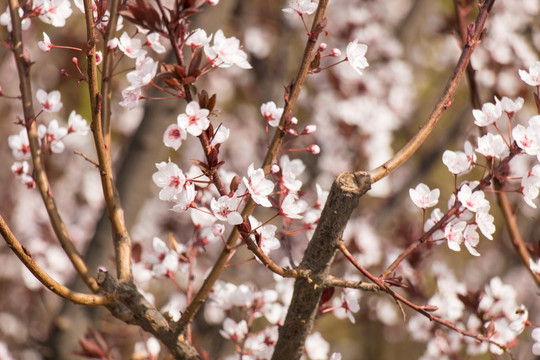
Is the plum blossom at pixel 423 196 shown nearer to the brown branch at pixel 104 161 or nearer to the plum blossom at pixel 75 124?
the brown branch at pixel 104 161

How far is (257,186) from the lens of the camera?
126 cm

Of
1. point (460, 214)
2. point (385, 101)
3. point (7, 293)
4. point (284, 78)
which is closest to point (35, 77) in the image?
point (7, 293)

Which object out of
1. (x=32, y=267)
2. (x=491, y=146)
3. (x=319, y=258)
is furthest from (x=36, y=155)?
(x=491, y=146)

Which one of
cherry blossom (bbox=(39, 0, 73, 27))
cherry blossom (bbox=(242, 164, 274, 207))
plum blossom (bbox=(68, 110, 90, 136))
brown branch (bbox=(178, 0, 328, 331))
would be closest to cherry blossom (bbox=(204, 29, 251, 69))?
brown branch (bbox=(178, 0, 328, 331))

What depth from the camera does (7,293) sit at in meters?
5.01

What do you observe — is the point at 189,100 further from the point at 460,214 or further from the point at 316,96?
the point at 316,96

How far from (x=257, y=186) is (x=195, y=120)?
0.21 metres

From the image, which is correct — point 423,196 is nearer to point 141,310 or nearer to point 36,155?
point 141,310

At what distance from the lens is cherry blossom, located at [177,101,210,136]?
122 centimetres

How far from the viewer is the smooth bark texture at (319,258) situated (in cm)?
133

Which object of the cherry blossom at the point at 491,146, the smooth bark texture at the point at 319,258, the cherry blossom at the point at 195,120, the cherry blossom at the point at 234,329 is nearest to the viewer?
the cherry blossom at the point at 195,120

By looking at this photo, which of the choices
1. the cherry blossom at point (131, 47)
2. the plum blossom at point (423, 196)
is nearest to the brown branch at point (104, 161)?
the cherry blossom at point (131, 47)

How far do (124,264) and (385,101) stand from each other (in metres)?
4.14

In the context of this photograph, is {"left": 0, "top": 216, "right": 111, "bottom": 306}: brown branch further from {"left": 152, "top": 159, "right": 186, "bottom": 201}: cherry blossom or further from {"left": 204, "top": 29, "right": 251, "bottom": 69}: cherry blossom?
{"left": 204, "top": 29, "right": 251, "bottom": 69}: cherry blossom
